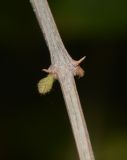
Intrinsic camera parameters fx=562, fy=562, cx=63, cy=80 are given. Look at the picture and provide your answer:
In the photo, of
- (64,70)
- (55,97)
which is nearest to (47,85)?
(64,70)

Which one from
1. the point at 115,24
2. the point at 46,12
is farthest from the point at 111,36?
the point at 46,12

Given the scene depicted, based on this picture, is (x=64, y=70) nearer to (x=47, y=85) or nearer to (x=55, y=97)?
(x=47, y=85)

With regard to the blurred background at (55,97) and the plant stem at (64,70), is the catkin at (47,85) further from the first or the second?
the blurred background at (55,97)

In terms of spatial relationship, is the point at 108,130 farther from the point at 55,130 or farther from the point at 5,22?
the point at 5,22

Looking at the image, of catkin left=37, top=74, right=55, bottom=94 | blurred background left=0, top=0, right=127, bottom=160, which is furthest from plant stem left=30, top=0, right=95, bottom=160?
blurred background left=0, top=0, right=127, bottom=160

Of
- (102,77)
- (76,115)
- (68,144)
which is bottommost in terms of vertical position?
(68,144)

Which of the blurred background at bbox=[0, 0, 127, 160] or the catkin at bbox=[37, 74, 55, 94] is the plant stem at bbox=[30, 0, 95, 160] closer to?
the catkin at bbox=[37, 74, 55, 94]

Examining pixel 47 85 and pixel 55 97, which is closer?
pixel 47 85
